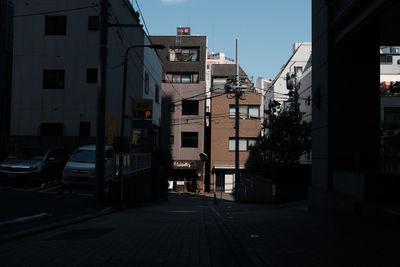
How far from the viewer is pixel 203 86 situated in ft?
137

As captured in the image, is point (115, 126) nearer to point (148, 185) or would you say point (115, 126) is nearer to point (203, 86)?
point (148, 185)

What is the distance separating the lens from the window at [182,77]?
43.2 m

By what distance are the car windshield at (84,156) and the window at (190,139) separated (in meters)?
23.5

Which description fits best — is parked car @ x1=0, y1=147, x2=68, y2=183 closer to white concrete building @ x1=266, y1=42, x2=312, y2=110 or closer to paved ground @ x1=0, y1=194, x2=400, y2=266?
paved ground @ x1=0, y1=194, x2=400, y2=266

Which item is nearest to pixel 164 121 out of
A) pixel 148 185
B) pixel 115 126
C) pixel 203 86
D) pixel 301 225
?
pixel 203 86

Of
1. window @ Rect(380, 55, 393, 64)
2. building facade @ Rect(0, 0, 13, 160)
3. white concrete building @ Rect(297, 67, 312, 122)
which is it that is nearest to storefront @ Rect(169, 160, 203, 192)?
white concrete building @ Rect(297, 67, 312, 122)

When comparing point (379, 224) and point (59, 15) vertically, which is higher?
point (59, 15)

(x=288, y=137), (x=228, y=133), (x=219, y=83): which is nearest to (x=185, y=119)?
(x=228, y=133)

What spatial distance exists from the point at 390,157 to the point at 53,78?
22.1 metres

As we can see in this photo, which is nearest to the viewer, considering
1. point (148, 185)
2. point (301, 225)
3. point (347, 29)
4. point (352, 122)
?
point (301, 225)

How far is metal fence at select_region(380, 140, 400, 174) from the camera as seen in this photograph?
9.90 metres

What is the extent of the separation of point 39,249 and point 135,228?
2.88 meters

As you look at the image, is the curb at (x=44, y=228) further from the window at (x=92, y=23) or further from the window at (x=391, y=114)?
the window at (x=391, y=114)

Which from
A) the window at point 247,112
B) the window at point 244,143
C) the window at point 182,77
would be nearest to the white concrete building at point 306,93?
the window at point 247,112
